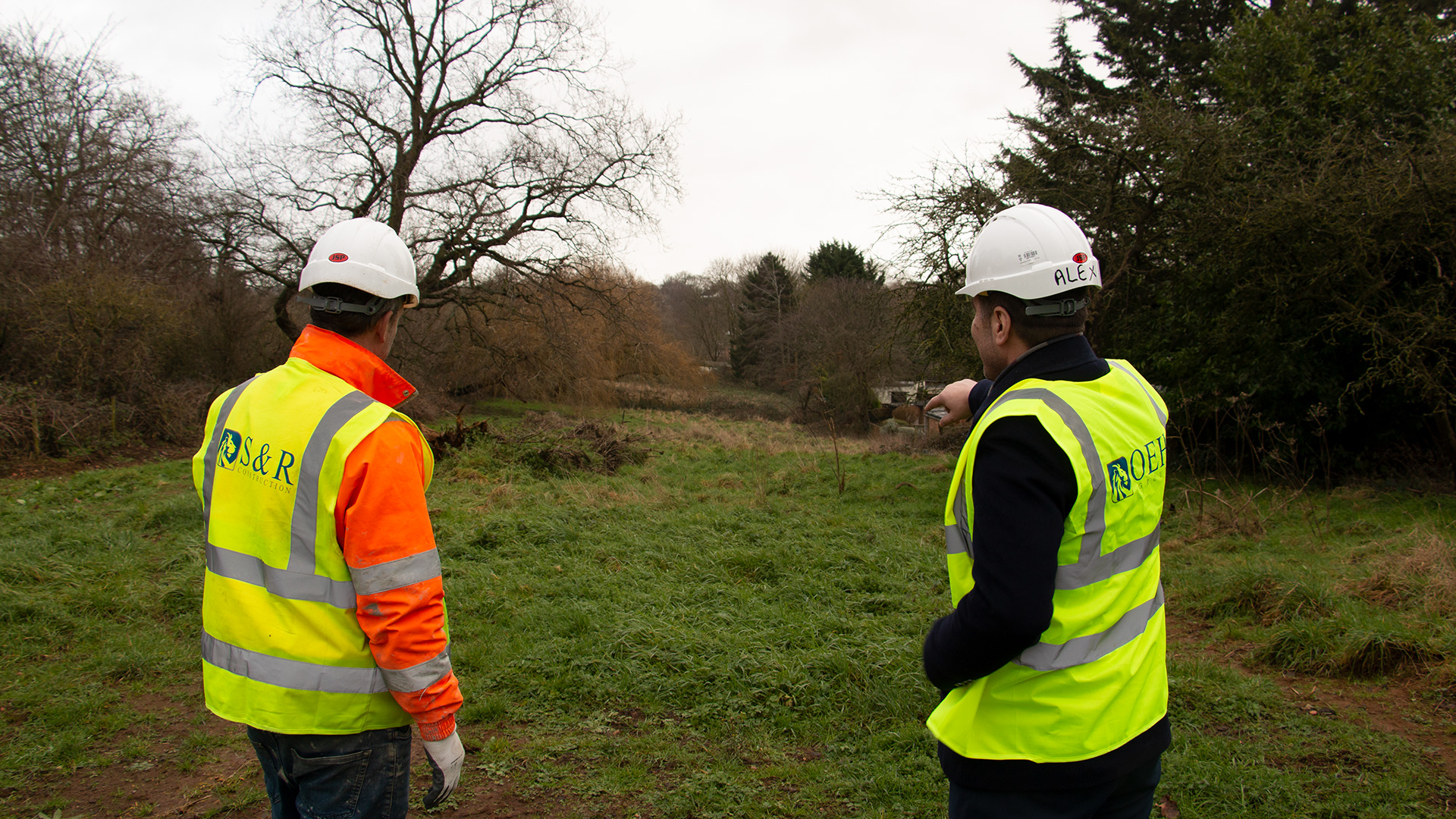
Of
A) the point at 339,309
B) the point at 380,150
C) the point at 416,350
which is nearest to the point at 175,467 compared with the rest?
the point at 380,150

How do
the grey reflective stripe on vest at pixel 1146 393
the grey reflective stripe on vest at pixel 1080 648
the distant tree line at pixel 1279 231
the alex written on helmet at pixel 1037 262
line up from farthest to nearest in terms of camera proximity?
the distant tree line at pixel 1279 231 → the grey reflective stripe on vest at pixel 1146 393 → the alex written on helmet at pixel 1037 262 → the grey reflective stripe on vest at pixel 1080 648

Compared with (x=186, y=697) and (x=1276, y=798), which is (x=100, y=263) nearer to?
(x=186, y=697)

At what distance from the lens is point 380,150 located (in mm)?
18500

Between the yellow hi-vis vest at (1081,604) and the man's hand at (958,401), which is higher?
the man's hand at (958,401)

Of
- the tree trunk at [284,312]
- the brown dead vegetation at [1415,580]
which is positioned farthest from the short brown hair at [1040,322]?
the tree trunk at [284,312]

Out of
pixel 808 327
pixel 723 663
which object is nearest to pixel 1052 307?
pixel 723 663

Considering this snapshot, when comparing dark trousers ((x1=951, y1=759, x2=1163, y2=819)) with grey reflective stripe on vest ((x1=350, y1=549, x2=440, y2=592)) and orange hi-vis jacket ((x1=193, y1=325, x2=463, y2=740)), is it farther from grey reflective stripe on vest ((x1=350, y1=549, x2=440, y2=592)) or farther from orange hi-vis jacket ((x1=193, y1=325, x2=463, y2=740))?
grey reflective stripe on vest ((x1=350, y1=549, x2=440, y2=592))

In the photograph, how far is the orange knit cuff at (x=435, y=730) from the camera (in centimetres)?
185

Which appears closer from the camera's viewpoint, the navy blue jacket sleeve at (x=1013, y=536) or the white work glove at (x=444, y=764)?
the navy blue jacket sleeve at (x=1013, y=536)

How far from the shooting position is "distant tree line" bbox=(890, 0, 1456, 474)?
9.30 m

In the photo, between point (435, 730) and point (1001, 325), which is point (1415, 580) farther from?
point (435, 730)

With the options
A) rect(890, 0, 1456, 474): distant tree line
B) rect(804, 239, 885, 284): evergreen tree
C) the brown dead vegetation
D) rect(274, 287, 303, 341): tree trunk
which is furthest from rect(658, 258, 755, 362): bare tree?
the brown dead vegetation

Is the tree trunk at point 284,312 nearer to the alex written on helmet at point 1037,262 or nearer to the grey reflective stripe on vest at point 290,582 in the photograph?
the grey reflective stripe on vest at point 290,582

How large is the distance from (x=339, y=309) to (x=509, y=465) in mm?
10695
